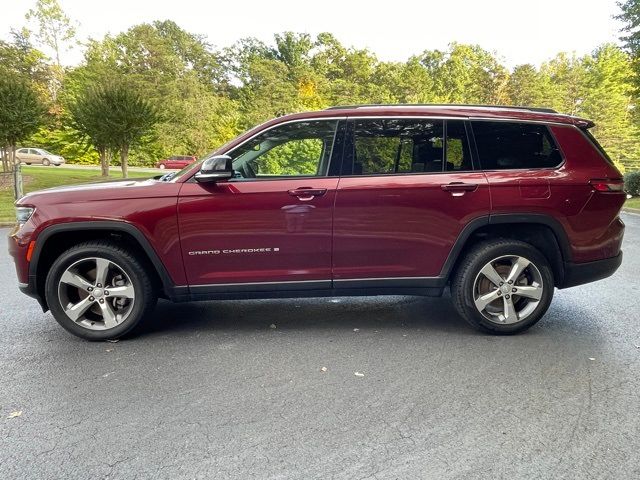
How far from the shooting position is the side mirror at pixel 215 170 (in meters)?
3.49

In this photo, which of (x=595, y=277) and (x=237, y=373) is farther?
(x=595, y=277)

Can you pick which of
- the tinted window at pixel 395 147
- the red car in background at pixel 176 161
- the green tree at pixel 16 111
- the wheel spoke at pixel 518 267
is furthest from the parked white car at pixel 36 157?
the wheel spoke at pixel 518 267

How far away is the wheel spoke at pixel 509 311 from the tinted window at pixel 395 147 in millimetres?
1235

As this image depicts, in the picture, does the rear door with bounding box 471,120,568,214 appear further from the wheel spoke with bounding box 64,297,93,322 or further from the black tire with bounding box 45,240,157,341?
the wheel spoke with bounding box 64,297,93,322

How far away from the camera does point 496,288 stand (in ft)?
12.5

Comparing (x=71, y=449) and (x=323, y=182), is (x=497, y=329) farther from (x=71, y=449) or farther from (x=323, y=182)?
(x=71, y=449)

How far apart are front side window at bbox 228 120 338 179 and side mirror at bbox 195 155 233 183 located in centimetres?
18

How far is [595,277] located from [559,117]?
56.0 inches

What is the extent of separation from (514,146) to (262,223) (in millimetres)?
2215

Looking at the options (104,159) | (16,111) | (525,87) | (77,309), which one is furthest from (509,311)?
(525,87)

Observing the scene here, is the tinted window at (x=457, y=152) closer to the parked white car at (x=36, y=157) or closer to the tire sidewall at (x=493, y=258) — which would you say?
the tire sidewall at (x=493, y=258)

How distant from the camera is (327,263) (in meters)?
3.73

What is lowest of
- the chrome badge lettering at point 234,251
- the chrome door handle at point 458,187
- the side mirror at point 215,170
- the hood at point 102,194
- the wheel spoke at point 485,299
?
the wheel spoke at point 485,299

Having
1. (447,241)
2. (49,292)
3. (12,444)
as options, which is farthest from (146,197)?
(447,241)
